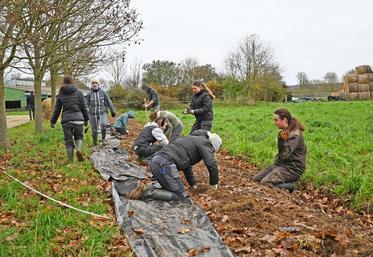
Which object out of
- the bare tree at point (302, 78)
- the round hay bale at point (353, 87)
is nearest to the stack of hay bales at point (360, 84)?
the round hay bale at point (353, 87)

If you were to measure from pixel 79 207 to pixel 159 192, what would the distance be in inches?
44.2

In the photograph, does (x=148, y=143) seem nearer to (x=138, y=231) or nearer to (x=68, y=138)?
(x=68, y=138)

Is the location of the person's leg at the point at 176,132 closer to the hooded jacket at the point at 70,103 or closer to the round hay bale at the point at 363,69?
the hooded jacket at the point at 70,103

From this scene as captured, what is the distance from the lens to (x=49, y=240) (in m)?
3.87

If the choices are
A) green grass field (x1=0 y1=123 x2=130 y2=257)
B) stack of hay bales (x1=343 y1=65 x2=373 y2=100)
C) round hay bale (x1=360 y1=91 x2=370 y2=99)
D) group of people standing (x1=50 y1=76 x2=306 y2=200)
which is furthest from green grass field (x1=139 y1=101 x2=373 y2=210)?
stack of hay bales (x1=343 y1=65 x2=373 y2=100)

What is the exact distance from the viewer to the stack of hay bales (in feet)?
A: 138

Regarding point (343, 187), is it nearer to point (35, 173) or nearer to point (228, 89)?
point (35, 173)

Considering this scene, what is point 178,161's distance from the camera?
543 centimetres

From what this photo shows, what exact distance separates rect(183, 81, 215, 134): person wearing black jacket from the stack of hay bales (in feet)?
127

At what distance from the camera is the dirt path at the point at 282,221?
3.77 metres

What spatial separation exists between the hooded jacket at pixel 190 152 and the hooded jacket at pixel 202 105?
2.43 meters

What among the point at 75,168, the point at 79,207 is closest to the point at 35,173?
the point at 75,168

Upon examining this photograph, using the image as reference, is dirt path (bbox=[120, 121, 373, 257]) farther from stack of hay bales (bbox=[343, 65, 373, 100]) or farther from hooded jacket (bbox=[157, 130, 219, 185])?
stack of hay bales (bbox=[343, 65, 373, 100])

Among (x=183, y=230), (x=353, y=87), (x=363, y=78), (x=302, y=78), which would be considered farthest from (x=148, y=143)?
(x=302, y=78)
